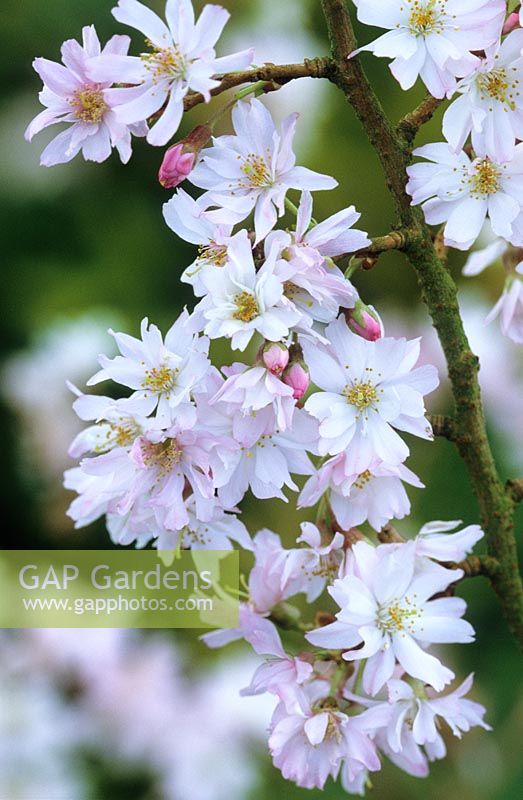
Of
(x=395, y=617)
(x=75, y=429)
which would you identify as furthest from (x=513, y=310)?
(x=75, y=429)

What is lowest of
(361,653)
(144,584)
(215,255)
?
(361,653)

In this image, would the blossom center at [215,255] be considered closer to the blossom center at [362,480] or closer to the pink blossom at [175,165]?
the pink blossom at [175,165]

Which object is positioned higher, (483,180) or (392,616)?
(483,180)

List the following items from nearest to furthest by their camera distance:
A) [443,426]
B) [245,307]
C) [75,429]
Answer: [245,307] < [443,426] < [75,429]

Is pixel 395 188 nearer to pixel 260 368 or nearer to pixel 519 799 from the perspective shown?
pixel 260 368

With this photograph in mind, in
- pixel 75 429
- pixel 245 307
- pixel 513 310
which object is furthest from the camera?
pixel 75 429

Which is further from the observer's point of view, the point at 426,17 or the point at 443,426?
the point at 443,426

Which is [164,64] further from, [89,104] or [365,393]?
[365,393]

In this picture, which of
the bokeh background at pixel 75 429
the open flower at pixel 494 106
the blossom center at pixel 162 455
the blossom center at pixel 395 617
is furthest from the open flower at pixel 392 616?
the bokeh background at pixel 75 429
